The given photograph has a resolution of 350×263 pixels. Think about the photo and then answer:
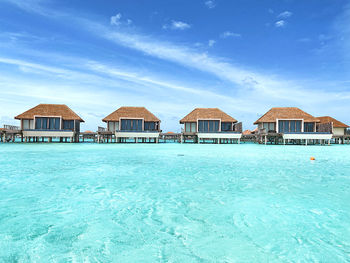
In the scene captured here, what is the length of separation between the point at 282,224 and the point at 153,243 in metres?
2.34

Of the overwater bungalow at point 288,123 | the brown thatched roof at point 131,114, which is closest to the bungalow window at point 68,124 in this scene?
the brown thatched roof at point 131,114

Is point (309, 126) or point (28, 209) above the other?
point (309, 126)

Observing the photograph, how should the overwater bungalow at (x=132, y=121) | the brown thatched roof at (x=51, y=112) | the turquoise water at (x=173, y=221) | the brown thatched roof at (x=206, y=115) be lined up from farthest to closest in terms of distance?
the brown thatched roof at (x=206, y=115) < the overwater bungalow at (x=132, y=121) < the brown thatched roof at (x=51, y=112) < the turquoise water at (x=173, y=221)

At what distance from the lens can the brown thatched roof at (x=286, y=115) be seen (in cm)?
3303

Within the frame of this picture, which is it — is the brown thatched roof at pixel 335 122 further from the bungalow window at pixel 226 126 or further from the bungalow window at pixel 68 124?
the bungalow window at pixel 68 124

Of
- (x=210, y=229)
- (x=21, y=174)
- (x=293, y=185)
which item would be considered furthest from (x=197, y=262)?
(x=21, y=174)

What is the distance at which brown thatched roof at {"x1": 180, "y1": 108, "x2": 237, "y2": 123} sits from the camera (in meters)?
33.8

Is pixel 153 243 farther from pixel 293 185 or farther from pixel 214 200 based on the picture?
pixel 293 185

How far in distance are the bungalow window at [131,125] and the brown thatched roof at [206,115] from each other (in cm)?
670

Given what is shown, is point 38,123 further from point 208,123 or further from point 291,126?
point 291,126

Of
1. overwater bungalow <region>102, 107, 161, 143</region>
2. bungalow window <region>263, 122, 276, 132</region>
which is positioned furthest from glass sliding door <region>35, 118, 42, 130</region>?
bungalow window <region>263, 122, 276, 132</region>

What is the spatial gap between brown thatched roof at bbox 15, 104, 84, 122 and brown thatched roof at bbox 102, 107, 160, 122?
5670mm

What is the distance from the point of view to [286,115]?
109 ft

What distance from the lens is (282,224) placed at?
3.90 m
